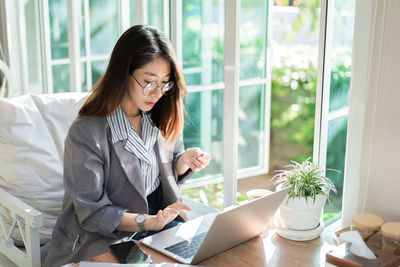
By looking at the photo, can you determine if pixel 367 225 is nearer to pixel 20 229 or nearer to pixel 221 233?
pixel 221 233

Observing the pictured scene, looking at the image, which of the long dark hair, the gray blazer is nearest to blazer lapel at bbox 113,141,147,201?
the gray blazer

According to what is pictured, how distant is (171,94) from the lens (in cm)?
187

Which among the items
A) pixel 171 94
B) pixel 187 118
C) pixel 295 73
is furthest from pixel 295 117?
pixel 171 94

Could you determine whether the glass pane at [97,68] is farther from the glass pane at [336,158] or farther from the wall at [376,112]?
the wall at [376,112]

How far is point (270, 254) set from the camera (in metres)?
1.48

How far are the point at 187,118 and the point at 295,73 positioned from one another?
392 cm

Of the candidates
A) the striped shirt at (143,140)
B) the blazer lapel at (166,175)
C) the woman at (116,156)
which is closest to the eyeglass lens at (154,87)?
the woman at (116,156)

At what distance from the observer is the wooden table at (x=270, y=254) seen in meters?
1.42

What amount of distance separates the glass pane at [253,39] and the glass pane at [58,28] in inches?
58.7

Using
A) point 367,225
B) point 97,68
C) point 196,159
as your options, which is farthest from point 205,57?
point 367,225

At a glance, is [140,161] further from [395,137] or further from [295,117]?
[295,117]

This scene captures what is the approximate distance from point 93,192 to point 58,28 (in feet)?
6.23

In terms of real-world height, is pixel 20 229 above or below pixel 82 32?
below

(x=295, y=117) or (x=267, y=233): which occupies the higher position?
(x=267, y=233)
